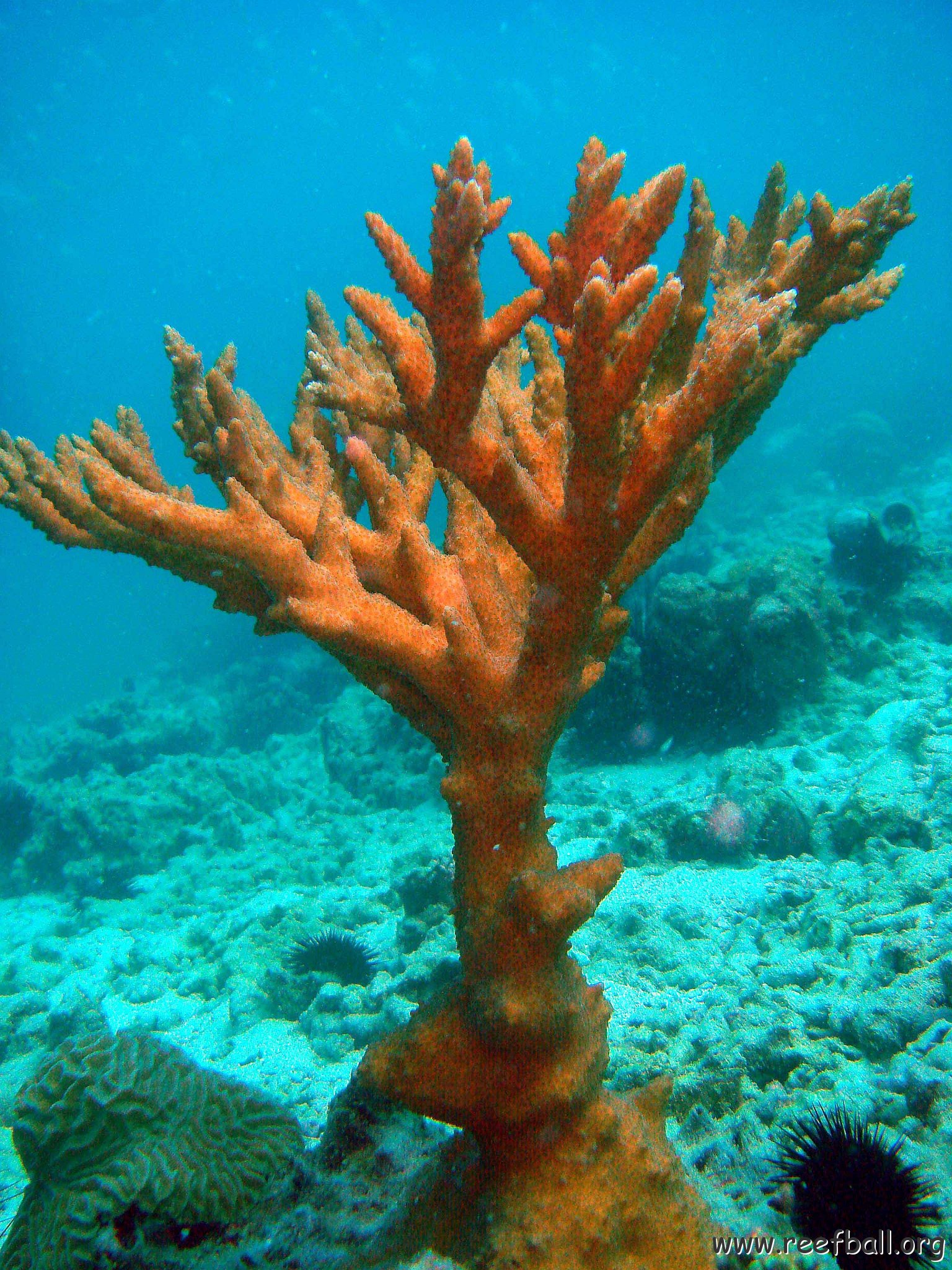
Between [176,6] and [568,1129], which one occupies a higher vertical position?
[176,6]

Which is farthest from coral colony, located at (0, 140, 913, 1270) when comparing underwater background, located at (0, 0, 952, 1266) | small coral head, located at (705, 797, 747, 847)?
small coral head, located at (705, 797, 747, 847)

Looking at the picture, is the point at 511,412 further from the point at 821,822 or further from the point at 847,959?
the point at 821,822

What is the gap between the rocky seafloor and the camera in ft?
9.78

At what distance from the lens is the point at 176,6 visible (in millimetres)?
40594

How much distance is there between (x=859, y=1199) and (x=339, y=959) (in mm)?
4955

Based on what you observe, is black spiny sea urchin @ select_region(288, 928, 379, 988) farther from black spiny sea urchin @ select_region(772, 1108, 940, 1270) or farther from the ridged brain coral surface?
black spiny sea urchin @ select_region(772, 1108, 940, 1270)

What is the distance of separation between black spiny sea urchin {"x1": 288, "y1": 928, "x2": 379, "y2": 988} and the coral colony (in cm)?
430

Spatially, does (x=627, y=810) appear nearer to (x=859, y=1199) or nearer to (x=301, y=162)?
(x=859, y=1199)

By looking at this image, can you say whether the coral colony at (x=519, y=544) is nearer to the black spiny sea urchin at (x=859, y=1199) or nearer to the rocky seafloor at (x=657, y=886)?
the black spiny sea urchin at (x=859, y=1199)

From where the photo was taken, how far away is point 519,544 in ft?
5.54

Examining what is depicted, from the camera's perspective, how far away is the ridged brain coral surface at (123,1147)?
2.42 metres

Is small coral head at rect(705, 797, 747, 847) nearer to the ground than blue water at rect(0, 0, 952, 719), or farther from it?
nearer to the ground

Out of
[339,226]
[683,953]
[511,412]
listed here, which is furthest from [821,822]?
[339,226]

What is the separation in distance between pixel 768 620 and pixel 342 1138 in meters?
7.67
